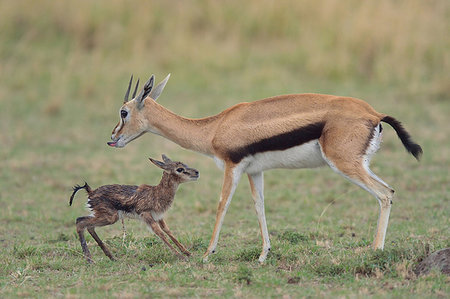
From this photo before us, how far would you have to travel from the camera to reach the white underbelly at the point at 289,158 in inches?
234

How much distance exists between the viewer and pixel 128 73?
15492 millimetres

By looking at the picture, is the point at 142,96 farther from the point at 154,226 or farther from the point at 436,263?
the point at 436,263

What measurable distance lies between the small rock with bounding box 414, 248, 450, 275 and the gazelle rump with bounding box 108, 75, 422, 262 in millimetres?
441

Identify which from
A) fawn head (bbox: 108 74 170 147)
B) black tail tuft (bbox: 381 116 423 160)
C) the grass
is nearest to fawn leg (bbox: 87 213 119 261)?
the grass

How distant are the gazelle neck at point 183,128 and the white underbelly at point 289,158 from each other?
0.48 m

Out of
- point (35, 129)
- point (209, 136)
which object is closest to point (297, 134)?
point (209, 136)

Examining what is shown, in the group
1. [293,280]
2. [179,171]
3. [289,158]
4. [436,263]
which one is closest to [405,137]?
[289,158]

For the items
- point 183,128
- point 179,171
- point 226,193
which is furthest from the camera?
point 183,128

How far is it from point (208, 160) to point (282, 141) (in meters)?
5.48

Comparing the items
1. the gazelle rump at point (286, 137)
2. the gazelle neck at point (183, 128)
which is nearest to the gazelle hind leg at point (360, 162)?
the gazelle rump at point (286, 137)

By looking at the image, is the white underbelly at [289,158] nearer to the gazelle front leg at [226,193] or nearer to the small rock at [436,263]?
the gazelle front leg at [226,193]

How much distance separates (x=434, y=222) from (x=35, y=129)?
798cm

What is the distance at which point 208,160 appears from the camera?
37.5ft

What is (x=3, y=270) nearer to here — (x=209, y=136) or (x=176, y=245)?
(x=176, y=245)
